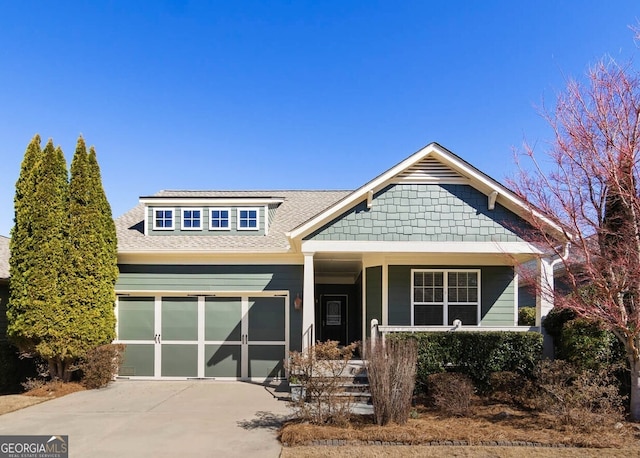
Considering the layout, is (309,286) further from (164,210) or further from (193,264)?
(164,210)

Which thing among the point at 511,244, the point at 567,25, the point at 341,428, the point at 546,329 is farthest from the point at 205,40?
the point at 546,329

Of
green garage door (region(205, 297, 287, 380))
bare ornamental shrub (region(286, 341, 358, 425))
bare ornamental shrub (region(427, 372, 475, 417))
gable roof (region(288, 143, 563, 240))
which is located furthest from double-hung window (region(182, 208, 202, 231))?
bare ornamental shrub (region(427, 372, 475, 417))

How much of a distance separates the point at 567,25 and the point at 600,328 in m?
6.18

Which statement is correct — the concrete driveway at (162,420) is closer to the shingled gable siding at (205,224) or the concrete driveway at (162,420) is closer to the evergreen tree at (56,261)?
the evergreen tree at (56,261)

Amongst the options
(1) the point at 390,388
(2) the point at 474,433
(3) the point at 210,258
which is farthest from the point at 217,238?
(2) the point at 474,433

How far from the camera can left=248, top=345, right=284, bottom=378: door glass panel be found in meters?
12.1

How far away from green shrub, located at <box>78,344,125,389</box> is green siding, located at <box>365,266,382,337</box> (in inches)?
262

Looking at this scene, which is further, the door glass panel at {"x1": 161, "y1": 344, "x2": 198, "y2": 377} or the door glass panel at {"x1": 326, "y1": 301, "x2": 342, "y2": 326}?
the door glass panel at {"x1": 326, "y1": 301, "x2": 342, "y2": 326}

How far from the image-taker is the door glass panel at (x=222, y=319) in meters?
12.3

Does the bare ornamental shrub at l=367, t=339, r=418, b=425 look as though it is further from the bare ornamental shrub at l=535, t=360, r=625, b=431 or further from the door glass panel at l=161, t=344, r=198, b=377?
the door glass panel at l=161, t=344, r=198, b=377

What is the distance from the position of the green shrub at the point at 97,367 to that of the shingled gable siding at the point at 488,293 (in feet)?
23.9

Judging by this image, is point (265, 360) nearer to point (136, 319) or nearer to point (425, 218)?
point (136, 319)

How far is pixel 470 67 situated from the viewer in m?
11.7

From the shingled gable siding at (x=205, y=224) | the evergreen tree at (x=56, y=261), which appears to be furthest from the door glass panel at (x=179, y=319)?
the shingled gable siding at (x=205, y=224)
